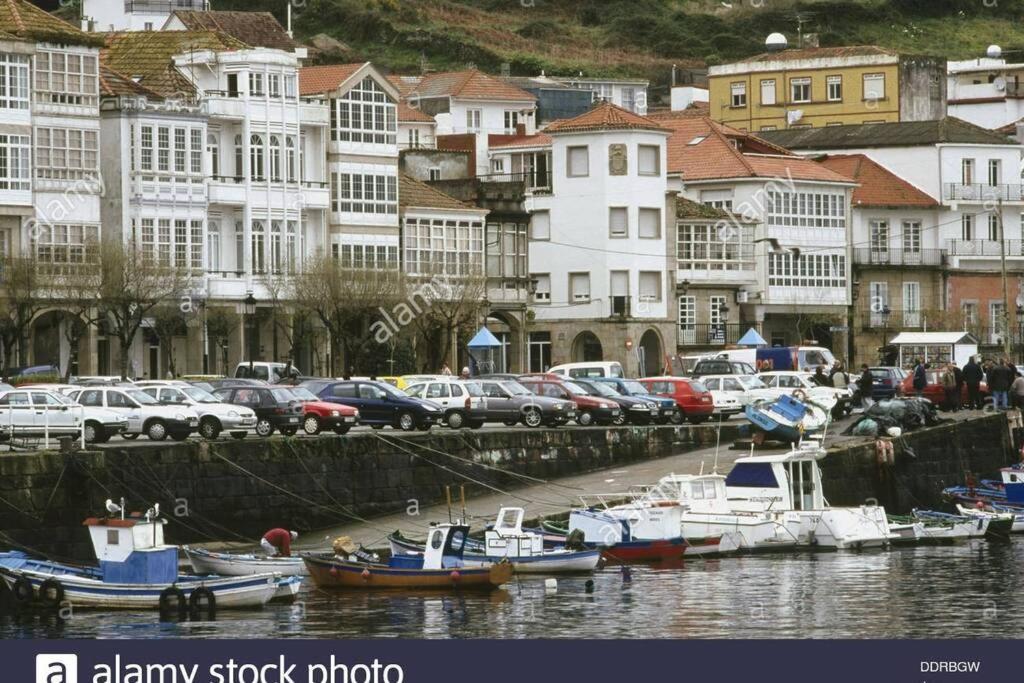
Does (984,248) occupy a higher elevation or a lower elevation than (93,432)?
higher

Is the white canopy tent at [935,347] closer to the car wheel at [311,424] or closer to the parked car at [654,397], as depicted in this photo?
the parked car at [654,397]

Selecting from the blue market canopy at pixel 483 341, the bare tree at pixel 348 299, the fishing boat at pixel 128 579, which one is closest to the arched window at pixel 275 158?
the bare tree at pixel 348 299

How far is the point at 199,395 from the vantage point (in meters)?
67.8

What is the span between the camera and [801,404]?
73.1 meters

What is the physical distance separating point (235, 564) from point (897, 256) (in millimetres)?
76733

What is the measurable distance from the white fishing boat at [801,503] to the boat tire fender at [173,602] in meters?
18.4

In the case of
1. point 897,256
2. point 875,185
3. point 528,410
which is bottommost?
point 528,410

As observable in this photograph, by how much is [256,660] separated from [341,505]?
22618 millimetres

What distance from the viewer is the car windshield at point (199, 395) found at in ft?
221

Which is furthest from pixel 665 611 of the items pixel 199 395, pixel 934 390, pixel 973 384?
pixel 934 390

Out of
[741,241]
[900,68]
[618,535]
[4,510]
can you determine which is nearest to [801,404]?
[618,535]

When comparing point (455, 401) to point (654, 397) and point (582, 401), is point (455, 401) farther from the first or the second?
point (654, 397)

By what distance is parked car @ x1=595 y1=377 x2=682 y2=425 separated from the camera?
258 feet

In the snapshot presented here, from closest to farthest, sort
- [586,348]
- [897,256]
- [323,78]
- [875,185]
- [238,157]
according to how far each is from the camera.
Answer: [238,157] < [323,78] < [586,348] < [897,256] < [875,185]
